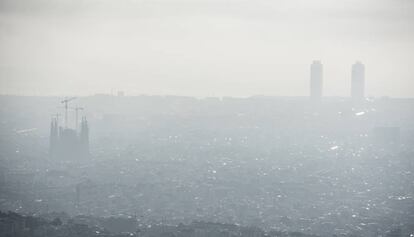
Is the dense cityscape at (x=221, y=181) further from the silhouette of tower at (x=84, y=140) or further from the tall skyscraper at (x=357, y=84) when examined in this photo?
the tall skyscraper at (x=357, y=84)

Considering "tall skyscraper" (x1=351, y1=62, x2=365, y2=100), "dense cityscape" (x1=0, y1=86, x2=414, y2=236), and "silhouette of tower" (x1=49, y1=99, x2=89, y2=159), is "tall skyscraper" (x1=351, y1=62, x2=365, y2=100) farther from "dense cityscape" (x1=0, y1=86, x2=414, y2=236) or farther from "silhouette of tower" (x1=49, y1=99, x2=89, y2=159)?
"silhouette of tower" (x1=49, y1=99, x2=89, y2=159)

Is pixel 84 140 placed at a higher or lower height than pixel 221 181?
higher

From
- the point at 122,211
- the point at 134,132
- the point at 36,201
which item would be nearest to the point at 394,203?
the point at 122,211

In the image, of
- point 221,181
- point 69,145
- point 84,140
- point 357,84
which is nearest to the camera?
point 221,181

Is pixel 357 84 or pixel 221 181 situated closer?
pixel 221 181

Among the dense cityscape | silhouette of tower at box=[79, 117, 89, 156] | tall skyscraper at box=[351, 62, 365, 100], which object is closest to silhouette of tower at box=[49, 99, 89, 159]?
silhouette of tower at box=[79, 117, 89, 156]

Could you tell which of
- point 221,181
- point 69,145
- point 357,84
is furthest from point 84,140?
point 357,84

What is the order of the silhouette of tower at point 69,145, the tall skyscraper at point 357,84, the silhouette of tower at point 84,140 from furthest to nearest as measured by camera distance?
1. the tall skyscraper at point 357,84
2. the silhouette of tower at point 84,140
3. the silhouette of tower at point 69,145

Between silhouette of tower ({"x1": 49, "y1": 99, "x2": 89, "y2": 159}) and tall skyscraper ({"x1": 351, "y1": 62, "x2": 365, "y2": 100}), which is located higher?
tall skyscraper ({"x1": 351, "y1": 62, "x2": 365, "y2": 100})

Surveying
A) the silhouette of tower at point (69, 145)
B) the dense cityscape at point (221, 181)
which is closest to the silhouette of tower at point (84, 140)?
the silhouette of tower at point (69, 145)

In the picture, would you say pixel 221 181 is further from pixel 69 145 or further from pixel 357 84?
pixel 357 84

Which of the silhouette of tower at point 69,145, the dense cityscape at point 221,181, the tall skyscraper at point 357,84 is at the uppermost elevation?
the tall skyscraper at point 357,84
